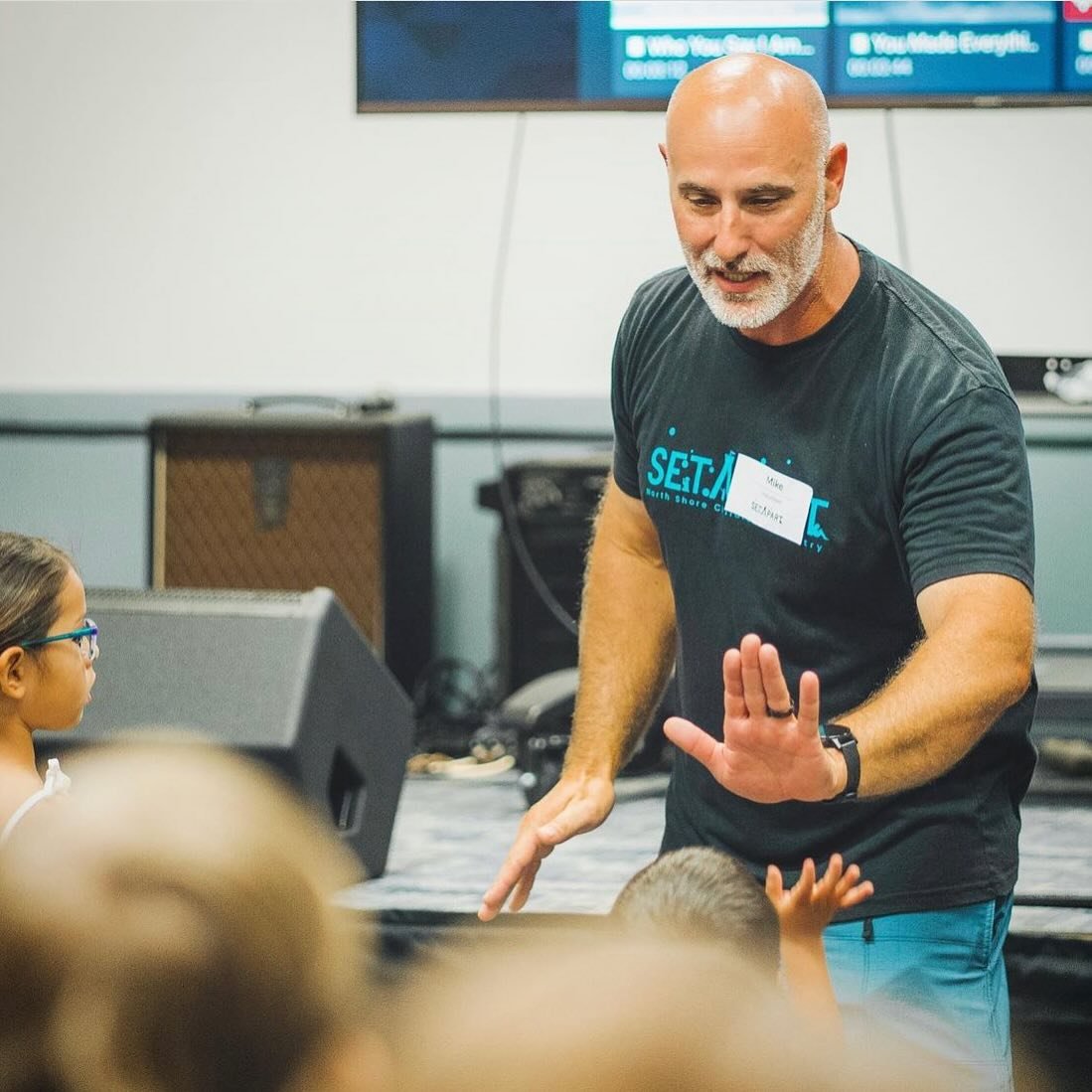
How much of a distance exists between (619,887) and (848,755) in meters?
1.24

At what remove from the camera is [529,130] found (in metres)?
4.66

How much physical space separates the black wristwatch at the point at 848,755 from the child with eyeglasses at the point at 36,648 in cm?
82

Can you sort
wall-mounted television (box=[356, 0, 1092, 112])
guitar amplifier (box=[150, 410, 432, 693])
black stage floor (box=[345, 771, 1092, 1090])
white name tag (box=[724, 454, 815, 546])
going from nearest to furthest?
white name tag (box=[724, 454, 815, 546])
black stage floor (box=[345, 771, 1092, 1090])
wall-mounted television (box=[356, 0, 1092, 112])
guitar amplifier (box=[150, 410, 432, 693])

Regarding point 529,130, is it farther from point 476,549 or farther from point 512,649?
point 512,649

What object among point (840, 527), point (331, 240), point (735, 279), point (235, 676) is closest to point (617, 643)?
point (840, 527)

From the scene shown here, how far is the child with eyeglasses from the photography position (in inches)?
72.0

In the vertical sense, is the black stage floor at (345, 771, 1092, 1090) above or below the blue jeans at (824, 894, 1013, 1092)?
below

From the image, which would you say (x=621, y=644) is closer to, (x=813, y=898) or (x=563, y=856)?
(x=813, y=898)

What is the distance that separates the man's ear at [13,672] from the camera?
5.96 feet

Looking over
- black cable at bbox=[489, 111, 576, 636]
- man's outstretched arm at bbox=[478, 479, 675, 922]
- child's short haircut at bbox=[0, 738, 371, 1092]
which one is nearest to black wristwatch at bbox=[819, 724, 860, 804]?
man's outstretched arm at bbox=[478, 479, 675, 922]

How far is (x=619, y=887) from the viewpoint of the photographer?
2.72m

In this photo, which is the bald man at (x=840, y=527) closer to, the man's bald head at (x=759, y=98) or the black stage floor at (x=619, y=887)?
the man's bald head at (x=759, y=98)

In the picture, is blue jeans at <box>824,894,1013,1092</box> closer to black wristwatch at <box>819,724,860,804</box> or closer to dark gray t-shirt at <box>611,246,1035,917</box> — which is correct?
dark gray t-shirt at <box>611,246,1035,917</box>

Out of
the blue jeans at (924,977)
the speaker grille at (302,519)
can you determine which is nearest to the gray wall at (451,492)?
the speaker grille at (302,519)
